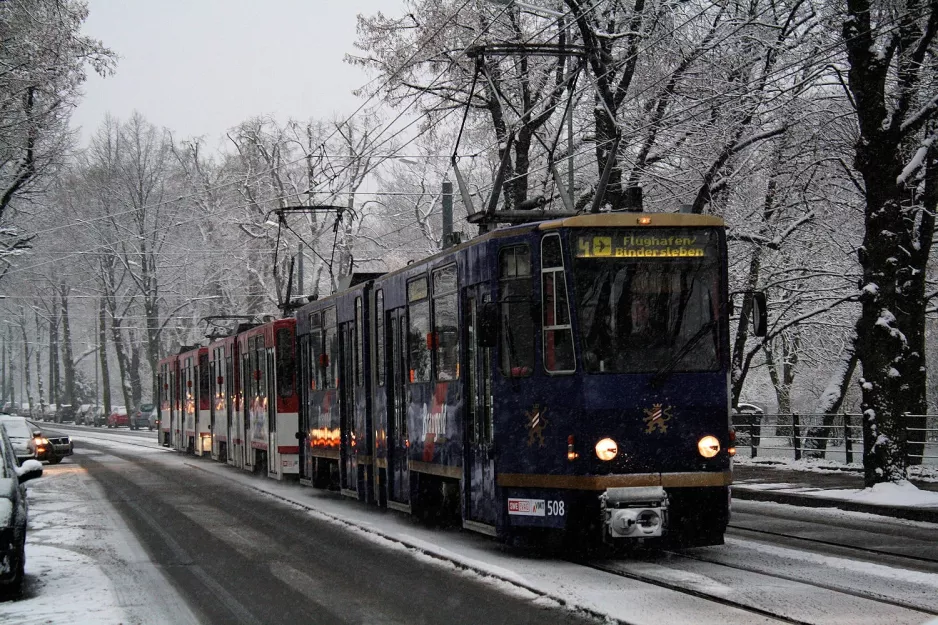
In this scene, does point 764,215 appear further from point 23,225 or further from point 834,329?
point 23,225

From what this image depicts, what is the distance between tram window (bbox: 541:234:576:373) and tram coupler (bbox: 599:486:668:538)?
129cm

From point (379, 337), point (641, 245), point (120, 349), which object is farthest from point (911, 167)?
point (120, 349)

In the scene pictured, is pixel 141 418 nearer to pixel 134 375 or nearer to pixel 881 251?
pixel 134 375

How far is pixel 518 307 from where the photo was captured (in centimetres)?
1259

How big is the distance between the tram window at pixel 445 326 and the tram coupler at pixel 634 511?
289cm

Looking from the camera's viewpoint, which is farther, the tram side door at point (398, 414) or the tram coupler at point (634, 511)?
the tram side door at point (398, 414)

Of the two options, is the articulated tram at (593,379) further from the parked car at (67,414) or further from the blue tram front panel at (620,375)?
the parked car at (67,414)

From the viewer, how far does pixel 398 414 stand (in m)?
16.5

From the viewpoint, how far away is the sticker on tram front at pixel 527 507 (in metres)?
12.2

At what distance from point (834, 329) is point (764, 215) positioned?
6007 millimetres

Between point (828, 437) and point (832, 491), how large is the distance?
602cm

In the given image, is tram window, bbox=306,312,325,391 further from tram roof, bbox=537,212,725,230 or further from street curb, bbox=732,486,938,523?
tram roof, bbox=537,212,725,230

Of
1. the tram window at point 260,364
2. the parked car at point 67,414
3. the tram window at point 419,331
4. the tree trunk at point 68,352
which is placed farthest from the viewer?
the parked car at point 67,414

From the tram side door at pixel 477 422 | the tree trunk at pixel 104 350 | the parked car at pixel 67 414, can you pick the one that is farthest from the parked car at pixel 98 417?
the tram side door at pixel 477 422
